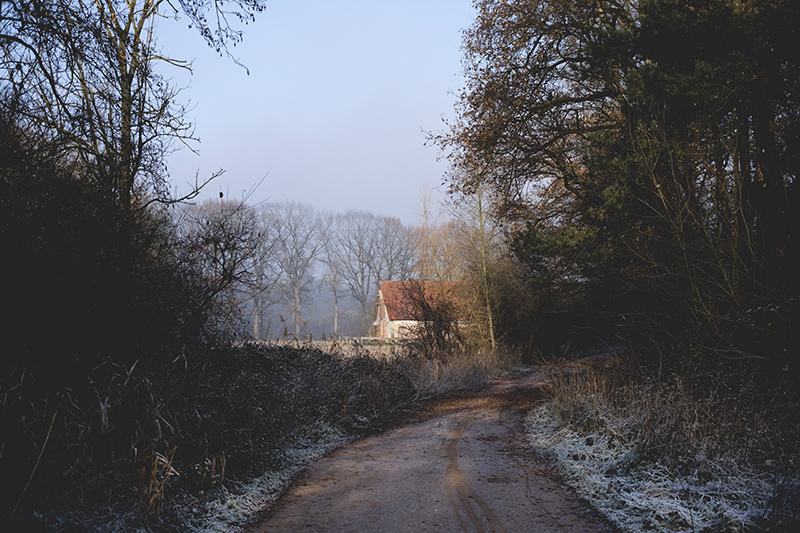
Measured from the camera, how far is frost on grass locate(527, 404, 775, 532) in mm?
4641

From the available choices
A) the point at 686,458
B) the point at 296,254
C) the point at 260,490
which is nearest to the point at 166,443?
the point at 260,490

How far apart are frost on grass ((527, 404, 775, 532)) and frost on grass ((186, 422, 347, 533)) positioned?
11.5ft

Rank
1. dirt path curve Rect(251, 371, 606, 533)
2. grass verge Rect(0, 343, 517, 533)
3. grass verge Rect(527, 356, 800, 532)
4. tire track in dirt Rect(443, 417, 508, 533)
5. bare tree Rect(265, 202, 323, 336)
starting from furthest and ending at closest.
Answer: bare tree Rect(265, 202, 323, 336) < dirt path curve Rect(251, 371, 606, 533) < tire track in dirt Rect(443, 417, 508, 533) < grass verge Rect(527, 356, 800, 532) < grass verge Rect(0, 343, 517, 533)

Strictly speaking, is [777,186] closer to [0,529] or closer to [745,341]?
[745,341]

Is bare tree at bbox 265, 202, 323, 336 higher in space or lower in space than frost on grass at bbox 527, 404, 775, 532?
higher

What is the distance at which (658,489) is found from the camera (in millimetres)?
5379

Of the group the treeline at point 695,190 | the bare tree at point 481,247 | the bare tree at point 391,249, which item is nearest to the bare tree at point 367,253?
the bare tree at point 391,249

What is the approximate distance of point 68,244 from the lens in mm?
5820

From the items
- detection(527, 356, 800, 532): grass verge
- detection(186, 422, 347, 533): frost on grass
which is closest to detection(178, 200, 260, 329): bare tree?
detection(186, 422, 347, 533): frost on grass

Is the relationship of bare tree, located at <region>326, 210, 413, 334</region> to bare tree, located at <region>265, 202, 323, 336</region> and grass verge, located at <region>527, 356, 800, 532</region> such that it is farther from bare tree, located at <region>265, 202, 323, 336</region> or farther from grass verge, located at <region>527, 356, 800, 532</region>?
grass verge, located at <region>527, 356, 800, 532</region>

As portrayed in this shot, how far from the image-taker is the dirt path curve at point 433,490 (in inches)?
201

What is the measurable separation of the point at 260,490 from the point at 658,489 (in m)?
4.30

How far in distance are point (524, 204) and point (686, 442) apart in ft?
36.5

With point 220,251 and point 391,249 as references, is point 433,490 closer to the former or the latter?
point 220,251
